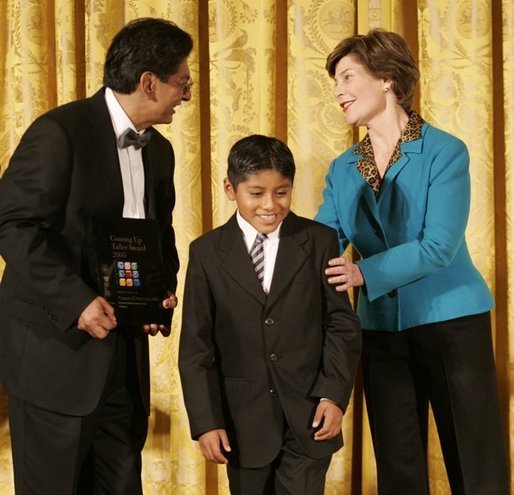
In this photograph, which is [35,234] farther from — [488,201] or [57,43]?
[488,201]

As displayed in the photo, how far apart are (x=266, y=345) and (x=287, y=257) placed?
0.20 m

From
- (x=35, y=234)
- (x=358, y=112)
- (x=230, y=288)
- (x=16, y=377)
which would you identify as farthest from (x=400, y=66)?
(x=16, y=377)

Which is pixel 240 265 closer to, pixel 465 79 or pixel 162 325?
pixel 162 325

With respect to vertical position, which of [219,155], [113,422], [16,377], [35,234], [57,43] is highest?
[57,43]

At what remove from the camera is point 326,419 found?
1.86 m

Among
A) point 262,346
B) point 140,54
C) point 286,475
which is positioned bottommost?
point 286,475

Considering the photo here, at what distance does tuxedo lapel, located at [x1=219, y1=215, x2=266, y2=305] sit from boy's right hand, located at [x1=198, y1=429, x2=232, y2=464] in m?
0.30

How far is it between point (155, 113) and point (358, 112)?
563 mm

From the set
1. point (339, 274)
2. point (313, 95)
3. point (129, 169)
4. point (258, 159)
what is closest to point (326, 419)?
point (339, 274)

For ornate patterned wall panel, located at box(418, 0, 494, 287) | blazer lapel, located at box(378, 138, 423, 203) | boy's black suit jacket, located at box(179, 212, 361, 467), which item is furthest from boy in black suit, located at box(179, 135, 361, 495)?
ornate patterned wall panel, located at box(418, 0, 494, 287)

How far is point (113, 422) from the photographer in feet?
6.39

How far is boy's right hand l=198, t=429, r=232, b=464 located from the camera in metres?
1.83

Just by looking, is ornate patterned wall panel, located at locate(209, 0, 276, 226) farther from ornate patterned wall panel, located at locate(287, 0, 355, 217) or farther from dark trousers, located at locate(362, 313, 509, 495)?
dark trousers, located at locate(362, 313, 509, 495)

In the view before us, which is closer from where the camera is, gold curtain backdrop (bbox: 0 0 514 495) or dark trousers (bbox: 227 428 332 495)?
dark trousers (bbox: 227 428 332 495)
